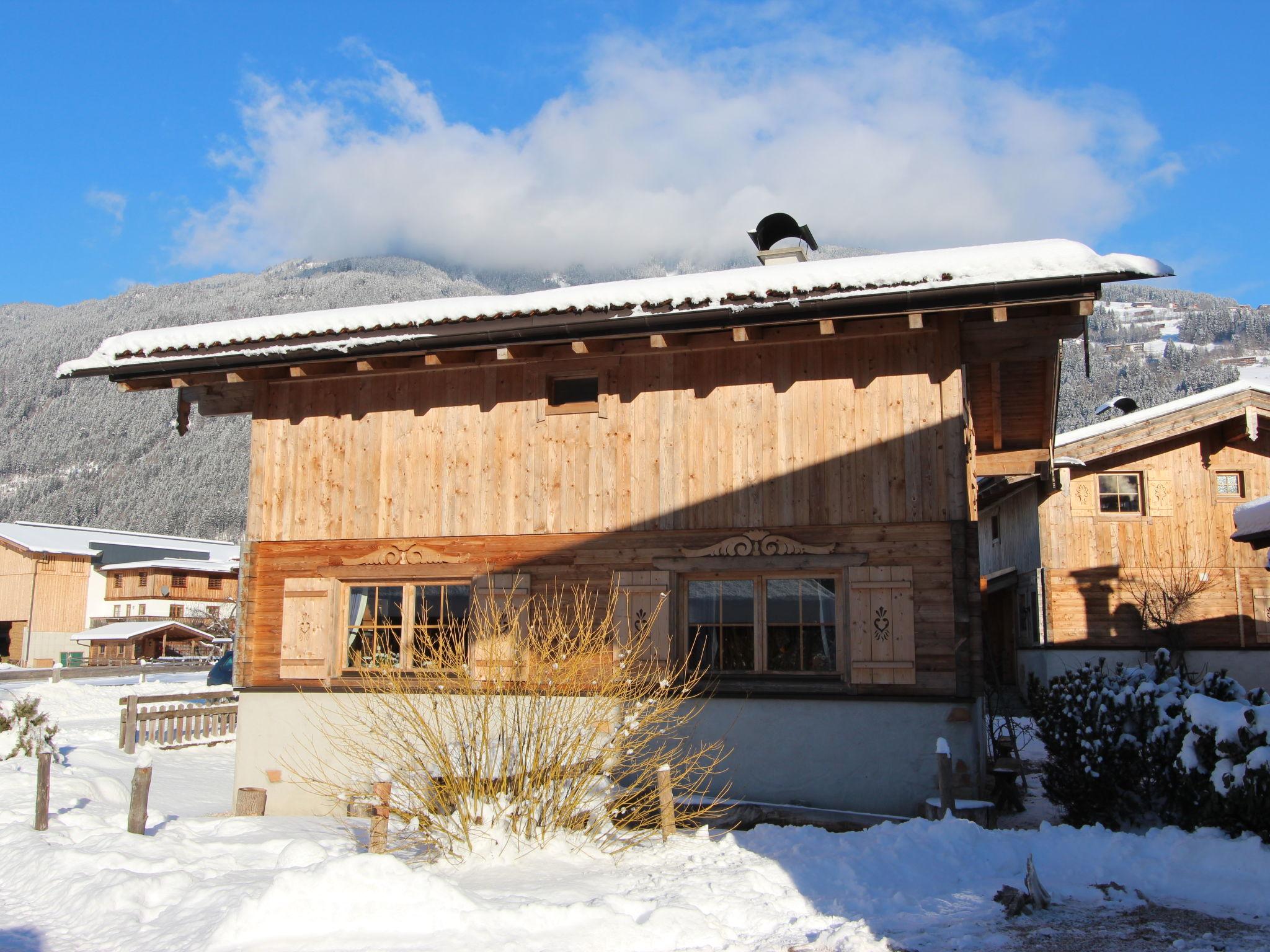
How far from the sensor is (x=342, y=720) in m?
11.3

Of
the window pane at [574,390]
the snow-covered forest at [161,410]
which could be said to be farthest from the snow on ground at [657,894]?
the snow-covered forest at [161,410]

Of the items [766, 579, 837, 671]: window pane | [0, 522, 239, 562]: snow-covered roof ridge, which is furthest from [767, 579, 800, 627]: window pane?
[0, 522, 239, 562]: snow-covered roof ridge

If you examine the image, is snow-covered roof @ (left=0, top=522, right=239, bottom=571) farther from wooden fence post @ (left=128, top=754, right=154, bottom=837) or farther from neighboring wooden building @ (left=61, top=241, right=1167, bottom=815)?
wooden fence post @ (left=128, top=754, right=154, bottom=837)

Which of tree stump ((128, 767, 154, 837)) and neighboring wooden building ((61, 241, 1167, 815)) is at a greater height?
neighboring wooden building ((61, 241, 1167, 815))

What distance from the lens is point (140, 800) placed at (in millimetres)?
9164

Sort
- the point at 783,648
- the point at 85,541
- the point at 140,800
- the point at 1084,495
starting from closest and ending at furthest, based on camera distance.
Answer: the point at 140,800, the point at 783,648, the point at 1084,495, the point at 85,541

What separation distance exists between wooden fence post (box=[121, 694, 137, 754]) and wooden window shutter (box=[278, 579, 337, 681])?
7931mm

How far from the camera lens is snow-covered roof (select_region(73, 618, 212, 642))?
46.4 meters

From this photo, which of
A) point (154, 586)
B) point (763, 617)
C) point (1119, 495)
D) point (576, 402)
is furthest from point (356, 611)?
point (154, 586)

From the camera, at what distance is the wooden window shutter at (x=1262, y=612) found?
67.4 ft

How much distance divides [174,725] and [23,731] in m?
4.63

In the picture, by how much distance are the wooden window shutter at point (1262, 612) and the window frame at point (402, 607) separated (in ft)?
56.0

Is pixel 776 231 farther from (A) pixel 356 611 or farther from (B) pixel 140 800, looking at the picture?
(B) pixel 140 800

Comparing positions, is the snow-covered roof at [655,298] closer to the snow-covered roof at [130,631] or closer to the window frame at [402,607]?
the window frame at [402,607]
